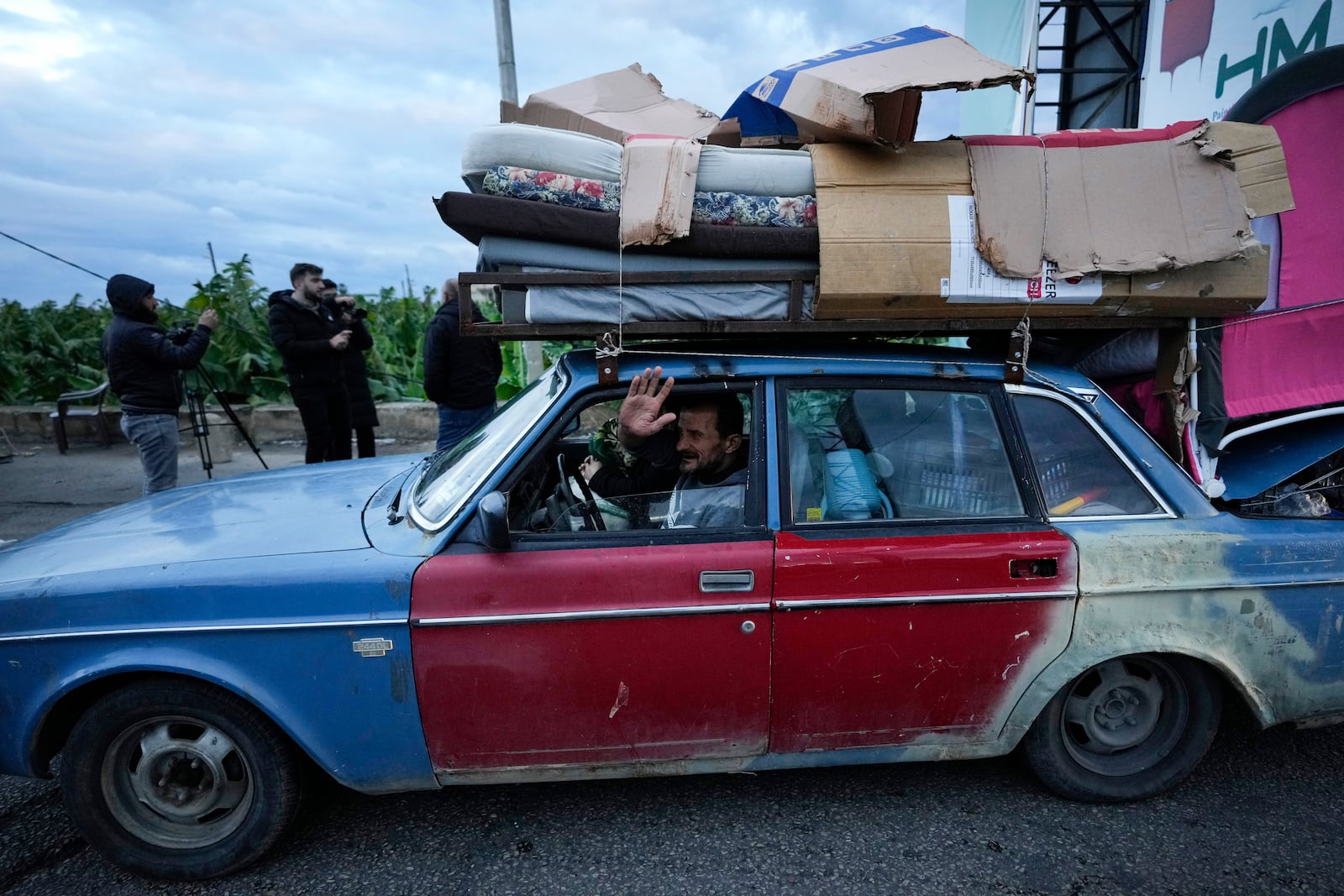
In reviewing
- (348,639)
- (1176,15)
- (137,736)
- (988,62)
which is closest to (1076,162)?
(988,62)

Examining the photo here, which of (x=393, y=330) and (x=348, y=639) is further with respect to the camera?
(x=393, y=330)

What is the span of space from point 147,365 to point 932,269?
5.13 metres

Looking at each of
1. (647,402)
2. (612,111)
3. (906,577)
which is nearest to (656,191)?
(647,402)

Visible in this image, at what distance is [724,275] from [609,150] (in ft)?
1.91

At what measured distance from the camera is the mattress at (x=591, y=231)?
2.49 metres

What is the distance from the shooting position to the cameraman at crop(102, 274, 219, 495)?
5.12 meters

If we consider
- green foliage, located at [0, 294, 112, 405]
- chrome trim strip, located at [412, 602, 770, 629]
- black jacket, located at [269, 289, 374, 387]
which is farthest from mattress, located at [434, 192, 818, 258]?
green foliage, located at [0, 294, 112, 405]

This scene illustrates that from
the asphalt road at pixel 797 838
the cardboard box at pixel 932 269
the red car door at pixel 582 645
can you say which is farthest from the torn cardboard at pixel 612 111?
the asphalt road at pixel 797 838

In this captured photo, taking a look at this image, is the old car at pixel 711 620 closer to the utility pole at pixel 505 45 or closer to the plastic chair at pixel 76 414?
the utility pole at pixel 505 45

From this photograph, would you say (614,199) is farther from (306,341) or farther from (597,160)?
(306,341)

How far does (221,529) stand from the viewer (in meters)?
2.72

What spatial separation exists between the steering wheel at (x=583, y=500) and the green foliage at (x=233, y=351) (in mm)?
5740

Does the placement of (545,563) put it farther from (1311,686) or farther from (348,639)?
(1311,686)

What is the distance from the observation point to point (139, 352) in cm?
515
